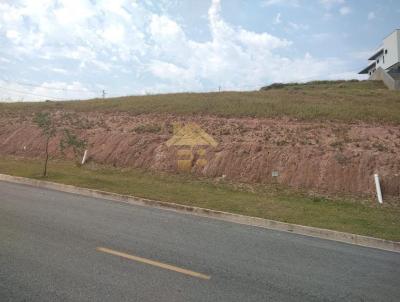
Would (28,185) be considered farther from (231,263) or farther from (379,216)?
(379,216)

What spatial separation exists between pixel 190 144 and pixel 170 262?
14.1m

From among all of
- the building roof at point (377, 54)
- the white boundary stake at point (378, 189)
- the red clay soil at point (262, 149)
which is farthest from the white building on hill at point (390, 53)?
the white boundary stake at point (378, 189)

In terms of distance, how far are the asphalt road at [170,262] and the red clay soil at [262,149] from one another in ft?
23.2

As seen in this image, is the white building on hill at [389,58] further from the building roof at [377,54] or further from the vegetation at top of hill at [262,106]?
the vegetation at top of hill at [262,106]

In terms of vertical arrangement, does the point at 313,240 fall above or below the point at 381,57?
below

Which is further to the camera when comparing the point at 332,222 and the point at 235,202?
the point at 235,202

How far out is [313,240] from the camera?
358 inches

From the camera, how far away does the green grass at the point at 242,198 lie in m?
11.1

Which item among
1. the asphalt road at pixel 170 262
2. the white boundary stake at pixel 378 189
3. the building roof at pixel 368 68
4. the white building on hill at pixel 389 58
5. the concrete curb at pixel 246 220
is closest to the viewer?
the asphalt road at pixel 170 262

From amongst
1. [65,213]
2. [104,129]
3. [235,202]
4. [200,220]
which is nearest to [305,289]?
[200,220]

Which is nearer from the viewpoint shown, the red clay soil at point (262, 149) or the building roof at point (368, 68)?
the red clay soil at point (262, 149)

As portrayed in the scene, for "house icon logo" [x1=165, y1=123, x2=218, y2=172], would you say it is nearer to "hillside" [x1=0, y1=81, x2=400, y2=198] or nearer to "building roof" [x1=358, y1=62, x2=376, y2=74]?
"hillside" [x1=0, y1=81, x2=400, y2=198]

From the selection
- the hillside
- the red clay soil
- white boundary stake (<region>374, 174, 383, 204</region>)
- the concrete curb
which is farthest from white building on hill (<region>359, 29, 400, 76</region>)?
the concrete curb

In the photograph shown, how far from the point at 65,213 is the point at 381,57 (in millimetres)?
67832
